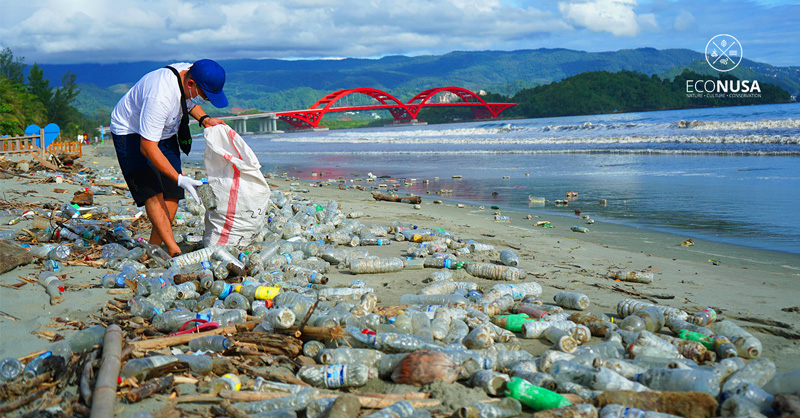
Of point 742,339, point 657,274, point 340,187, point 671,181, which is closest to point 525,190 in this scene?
point 671,181

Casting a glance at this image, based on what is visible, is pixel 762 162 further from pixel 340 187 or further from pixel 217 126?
pixel 217 126

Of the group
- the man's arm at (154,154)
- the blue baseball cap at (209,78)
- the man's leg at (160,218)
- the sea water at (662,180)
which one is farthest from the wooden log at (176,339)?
the sea water at (662,180)

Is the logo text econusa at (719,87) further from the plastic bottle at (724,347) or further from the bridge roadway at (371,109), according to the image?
the plastic bottle at (724,347)

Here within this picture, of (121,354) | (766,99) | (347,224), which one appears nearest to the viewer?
(121,354)

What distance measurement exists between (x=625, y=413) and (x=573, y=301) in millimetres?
1611

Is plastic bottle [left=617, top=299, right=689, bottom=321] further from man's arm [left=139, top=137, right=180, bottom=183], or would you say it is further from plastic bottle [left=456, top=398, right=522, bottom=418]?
man's arm [left=139, top=137, right=180, bottom=183]

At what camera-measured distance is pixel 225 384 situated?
7.98 feet

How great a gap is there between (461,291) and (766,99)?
77263 mm

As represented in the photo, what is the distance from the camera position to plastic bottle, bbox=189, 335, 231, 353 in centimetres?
279

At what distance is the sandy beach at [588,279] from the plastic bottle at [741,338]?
11 cm

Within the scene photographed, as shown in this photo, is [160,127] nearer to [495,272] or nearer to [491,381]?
[495,272]

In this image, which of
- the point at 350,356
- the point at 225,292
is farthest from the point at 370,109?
the point at 350,356

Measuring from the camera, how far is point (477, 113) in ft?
276

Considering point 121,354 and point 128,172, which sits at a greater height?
point 128,172
